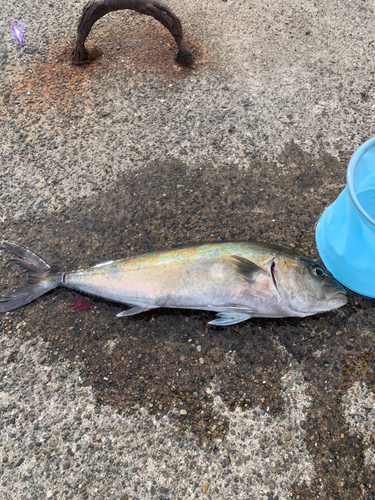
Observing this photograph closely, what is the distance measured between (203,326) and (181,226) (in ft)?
3.00

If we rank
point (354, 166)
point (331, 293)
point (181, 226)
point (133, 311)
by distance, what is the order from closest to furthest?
point (354, 166)
point (331, 293)
point (133, 311)
point (181, 226)

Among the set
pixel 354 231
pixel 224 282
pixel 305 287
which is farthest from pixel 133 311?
pixel 354 231

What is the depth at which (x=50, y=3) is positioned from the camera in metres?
4.44

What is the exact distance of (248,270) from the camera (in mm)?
2254

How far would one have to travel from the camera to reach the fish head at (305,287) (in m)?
2.24

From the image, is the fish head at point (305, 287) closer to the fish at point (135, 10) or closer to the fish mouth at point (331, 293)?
the fish mouth at point (331, 293)

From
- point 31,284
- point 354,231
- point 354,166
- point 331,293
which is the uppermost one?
point 354,166

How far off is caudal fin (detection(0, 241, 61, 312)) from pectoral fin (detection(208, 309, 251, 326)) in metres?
1.26

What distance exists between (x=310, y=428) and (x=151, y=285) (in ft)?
4.61

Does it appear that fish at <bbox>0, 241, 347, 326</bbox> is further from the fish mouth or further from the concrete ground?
the concrete ground

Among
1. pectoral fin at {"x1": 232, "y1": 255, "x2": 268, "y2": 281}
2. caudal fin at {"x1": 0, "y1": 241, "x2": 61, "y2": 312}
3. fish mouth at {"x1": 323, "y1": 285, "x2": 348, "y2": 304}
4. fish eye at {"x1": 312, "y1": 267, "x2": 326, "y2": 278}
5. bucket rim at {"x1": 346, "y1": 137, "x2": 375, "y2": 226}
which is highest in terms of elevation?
bucket rim at {"x1": 346, "y1": 137, "x2": 375, "y2": 226}

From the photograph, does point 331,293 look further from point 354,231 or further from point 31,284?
point 31,284

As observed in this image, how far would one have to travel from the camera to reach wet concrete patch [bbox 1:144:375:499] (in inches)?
86.2

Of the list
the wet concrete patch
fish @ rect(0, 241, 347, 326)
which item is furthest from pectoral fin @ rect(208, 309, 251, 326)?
the wet concrete patch
